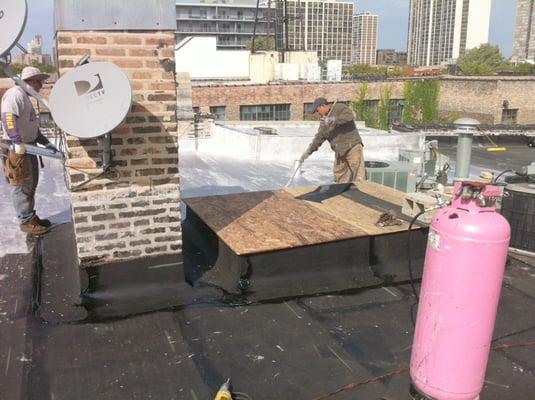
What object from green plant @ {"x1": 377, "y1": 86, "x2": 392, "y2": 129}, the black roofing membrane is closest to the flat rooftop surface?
the black roofing membrane

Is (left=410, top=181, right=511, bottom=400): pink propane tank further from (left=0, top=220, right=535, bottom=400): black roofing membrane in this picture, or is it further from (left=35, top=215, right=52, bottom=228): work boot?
(left=35, top=215, right=52, bottom=228): work boot

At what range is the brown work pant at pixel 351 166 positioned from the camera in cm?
742

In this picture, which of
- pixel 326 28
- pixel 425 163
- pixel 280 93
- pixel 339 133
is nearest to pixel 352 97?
pixel 280 93

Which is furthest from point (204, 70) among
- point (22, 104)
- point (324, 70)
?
point (22, 104)

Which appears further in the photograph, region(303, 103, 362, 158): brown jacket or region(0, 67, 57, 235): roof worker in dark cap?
region(303, 103, 362, 158): brown jacket

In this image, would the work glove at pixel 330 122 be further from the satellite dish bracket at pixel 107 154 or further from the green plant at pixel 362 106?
the green plant at pixel 362 106

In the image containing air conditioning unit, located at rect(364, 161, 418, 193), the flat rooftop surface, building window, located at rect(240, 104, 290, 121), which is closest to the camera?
the flat rooftop surface

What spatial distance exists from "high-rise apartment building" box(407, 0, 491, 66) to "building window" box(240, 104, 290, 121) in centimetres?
10561

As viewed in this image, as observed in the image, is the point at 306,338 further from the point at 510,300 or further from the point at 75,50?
the point at 75,50

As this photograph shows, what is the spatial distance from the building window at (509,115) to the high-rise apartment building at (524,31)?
81.8 metres

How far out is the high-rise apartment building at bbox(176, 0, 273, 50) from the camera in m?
108

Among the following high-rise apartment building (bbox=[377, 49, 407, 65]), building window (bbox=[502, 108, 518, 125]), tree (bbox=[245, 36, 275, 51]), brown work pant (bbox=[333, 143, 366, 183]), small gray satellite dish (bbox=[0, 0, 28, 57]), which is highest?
high-rise apartment building (bbox=[377, 49, 407, 65])

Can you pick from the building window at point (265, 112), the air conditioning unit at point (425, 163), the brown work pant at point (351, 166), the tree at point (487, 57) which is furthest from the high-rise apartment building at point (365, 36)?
the brown work pant at point (351, 166)

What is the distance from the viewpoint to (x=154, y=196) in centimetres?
416
